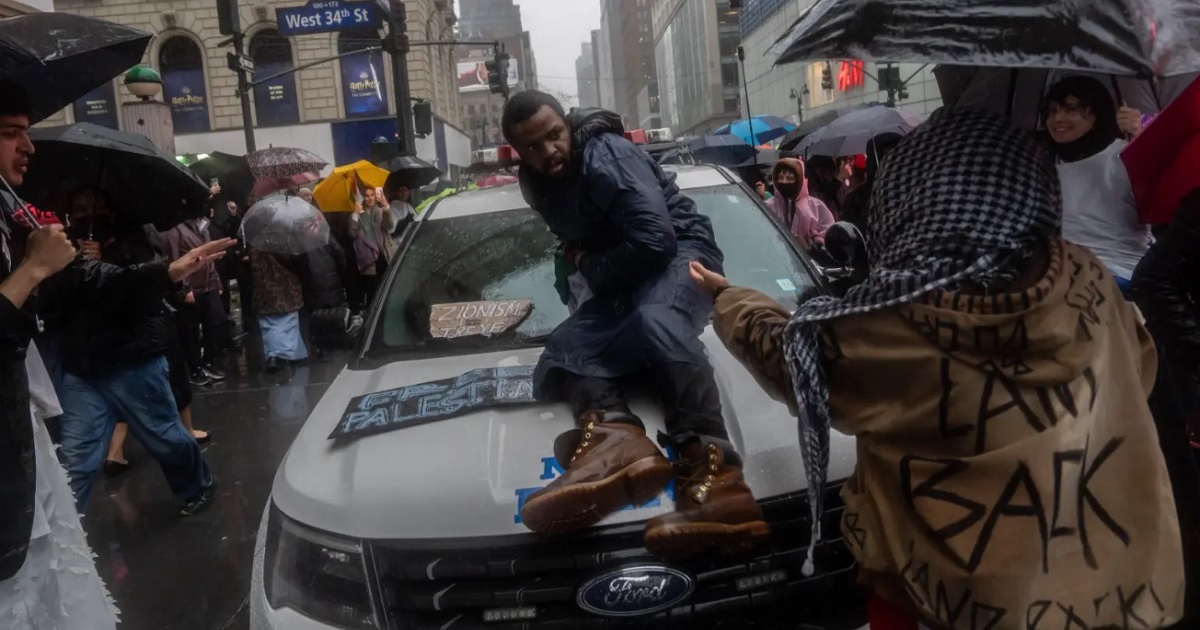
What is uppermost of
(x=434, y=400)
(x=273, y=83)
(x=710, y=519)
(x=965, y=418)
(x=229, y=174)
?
(x=273, y=83)

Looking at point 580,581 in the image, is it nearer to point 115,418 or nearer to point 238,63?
point 115,418

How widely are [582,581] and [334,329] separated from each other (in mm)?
1668

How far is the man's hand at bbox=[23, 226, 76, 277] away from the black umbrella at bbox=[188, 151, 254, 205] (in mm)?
11852

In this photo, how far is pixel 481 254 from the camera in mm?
3875

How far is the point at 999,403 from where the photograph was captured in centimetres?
170

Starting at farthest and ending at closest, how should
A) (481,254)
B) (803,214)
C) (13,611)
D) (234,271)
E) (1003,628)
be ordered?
(234,271), (803,214), (481,254), (13,611), (1003,628)

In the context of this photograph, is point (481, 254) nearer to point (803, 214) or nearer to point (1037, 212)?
point (1037, 212)

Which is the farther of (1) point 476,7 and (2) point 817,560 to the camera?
(1) point 476,7

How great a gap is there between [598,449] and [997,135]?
47.0 inches

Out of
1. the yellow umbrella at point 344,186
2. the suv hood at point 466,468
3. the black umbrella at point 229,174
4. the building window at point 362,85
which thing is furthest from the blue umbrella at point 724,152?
the building window at point 362,85

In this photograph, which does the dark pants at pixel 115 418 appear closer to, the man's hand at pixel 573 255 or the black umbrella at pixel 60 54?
the black umbrella at pixel 60 54

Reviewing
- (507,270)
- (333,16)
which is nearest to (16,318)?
(507,270)

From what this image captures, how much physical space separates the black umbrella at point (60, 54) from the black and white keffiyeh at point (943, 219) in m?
2.17

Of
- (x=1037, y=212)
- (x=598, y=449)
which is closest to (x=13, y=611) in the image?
(x=598, y=449)
